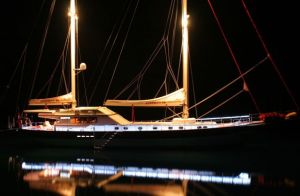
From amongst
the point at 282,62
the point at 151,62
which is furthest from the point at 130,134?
the point at 282,62

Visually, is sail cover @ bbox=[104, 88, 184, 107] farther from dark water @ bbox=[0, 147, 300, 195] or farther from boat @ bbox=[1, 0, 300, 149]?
dark water @ bbox=[0, 147, 300, 195]

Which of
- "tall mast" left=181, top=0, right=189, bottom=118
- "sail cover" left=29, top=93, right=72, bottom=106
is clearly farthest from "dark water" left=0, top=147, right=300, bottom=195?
"sail cover" left=29, top=93, right=72, bottom=106

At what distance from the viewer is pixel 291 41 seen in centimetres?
880

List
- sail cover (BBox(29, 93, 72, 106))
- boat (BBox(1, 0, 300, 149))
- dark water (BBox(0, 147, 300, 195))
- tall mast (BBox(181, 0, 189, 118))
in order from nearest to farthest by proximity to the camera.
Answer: dark water (BBox(0, 147, 300, 195)), boat (BBox(1, 0, 300, 149)), tall mast (BBox(181, 0, 189, 118)), sail cover (BBox(29, 93, 72, 106))

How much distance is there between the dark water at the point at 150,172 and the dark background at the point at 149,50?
176cm

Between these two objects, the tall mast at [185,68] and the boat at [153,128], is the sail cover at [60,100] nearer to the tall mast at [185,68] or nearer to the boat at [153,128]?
the boat at [153,128]

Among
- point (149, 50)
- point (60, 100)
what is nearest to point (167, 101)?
point (149, 50)

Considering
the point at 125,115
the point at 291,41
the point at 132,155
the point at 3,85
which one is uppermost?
the point at 291,41

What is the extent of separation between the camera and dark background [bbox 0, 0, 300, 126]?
349 inches

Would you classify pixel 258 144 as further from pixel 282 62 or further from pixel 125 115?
pixel 125 115

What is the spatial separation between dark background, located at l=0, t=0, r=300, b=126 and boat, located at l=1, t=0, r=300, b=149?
641 millimetres

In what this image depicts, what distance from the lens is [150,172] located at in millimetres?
6094

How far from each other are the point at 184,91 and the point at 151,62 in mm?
1502

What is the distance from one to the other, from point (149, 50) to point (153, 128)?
7.14 ft
